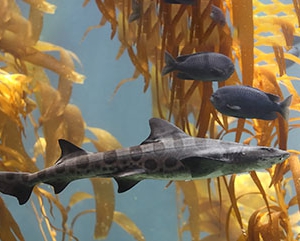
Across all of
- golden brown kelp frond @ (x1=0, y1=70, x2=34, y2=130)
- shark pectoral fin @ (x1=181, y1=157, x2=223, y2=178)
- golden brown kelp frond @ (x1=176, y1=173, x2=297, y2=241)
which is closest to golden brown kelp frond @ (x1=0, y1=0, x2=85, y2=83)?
golden brown kelp frond @ (x1=0, y1=70, x2=34, y2=130)

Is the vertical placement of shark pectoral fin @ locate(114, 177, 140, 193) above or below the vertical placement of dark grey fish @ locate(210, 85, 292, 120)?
below

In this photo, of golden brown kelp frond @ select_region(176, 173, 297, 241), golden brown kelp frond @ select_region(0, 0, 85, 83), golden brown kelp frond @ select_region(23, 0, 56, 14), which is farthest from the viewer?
golden brown kelp frond @ select_region(23, 0, 56, 14)

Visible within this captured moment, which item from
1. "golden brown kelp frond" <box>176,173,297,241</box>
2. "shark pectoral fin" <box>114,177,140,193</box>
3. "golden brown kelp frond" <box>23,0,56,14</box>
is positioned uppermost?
"golden brown kelp frond" <box>23,0,56,14</box>

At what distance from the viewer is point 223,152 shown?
5.14ft

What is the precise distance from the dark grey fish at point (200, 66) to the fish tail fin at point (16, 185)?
2.94 feet

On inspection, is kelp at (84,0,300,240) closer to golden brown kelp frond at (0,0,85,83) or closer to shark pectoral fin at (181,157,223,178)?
golden brown kelp frond at (0,0,85,83)

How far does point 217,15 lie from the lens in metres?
2.42

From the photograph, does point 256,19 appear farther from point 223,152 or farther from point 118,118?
point 118,118

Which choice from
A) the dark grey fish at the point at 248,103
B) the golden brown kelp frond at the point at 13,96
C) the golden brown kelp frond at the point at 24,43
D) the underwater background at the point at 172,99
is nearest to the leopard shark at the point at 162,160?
the dark grey fish at the point at 248,103

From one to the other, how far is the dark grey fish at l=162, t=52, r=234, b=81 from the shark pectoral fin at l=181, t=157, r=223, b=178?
0.70m

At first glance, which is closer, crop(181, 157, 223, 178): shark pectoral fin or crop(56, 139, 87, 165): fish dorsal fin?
crop(181, 157, 223, 178): shark pectoral fin

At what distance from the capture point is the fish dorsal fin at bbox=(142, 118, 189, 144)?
1.65 meters

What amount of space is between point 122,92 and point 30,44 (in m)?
15.2

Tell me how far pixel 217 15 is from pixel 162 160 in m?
1.14
